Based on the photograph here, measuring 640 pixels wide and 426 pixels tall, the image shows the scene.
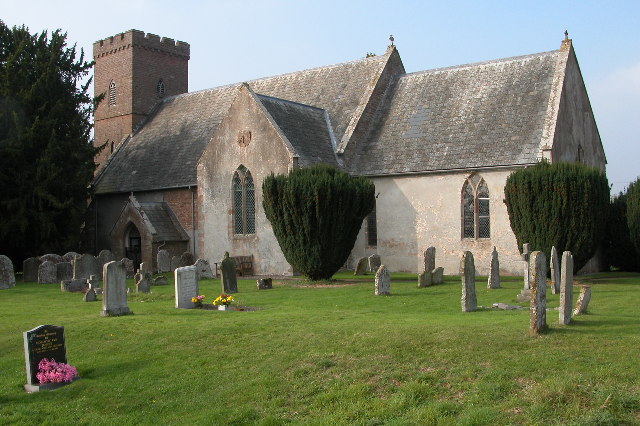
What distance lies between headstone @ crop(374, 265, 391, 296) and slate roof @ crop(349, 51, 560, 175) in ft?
30.0

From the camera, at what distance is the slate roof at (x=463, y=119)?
26484mm

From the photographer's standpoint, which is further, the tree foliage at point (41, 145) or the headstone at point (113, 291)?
the tree foliage at point (41, 145)

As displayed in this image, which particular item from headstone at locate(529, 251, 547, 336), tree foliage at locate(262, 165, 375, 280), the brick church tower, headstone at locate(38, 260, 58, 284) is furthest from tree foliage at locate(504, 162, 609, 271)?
the brick church tower

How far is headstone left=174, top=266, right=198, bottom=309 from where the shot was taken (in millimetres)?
16906

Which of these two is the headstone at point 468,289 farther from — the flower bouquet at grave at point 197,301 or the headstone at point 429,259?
the headstone at point 429,259

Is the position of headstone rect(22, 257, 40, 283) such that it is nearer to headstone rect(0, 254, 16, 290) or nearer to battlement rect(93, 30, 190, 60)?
headstone rect(0, 254, 16, 290)

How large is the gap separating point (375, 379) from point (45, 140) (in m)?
26.9

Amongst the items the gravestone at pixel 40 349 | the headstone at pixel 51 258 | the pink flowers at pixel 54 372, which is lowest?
the pink flowers at pixel 54 372

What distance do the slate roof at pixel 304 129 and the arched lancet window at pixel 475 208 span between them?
19.0 feet

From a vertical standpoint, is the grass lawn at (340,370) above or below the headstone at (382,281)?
below

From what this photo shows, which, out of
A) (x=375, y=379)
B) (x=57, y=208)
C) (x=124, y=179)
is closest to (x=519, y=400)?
(x=375, y=379)

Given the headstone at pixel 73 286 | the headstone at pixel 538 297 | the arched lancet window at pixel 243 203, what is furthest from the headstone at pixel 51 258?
the headstone at pixel 538 297

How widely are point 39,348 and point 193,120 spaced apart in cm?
2718

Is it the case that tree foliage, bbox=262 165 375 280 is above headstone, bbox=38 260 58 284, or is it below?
above
